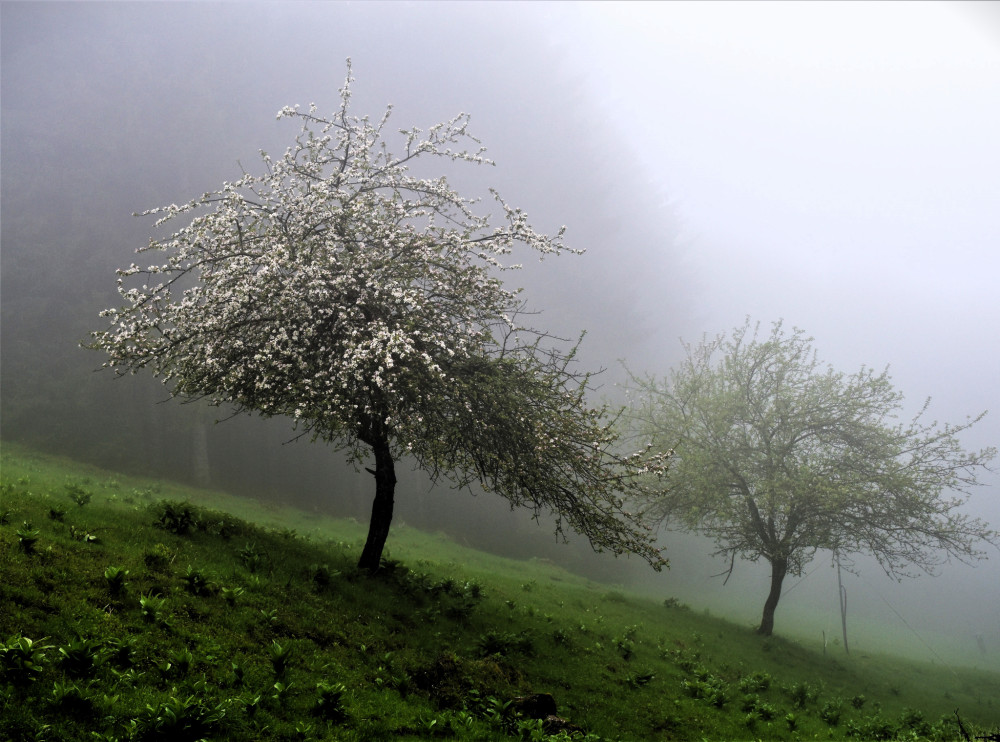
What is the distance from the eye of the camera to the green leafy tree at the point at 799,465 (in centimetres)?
2764

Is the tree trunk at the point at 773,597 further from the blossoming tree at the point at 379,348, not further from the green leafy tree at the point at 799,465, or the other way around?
the blossoming tree at the point at 379,348

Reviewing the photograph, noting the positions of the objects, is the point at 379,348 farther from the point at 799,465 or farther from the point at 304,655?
the point at 799,465

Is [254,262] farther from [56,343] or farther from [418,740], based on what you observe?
[56,343]

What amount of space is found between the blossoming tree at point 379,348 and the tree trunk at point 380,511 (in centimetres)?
5

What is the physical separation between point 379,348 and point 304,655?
260 inches

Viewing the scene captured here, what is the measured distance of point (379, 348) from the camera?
13.0m

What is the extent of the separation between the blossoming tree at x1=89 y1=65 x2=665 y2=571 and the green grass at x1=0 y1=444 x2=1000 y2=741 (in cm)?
356

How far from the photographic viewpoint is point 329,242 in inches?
639

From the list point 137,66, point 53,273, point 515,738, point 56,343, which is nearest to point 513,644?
point 515,738

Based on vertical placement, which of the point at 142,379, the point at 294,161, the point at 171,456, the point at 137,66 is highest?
the point at 137,66

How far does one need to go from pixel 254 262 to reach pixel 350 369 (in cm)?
434

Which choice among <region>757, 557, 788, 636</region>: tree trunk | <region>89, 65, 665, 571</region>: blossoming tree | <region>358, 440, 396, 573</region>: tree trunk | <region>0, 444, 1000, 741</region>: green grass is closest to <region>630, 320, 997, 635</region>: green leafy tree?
<region>757, 557, 788, 636</region>: tree trunk

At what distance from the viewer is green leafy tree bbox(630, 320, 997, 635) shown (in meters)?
27.6

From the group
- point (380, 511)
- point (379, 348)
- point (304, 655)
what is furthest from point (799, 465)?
point (304, 655)
